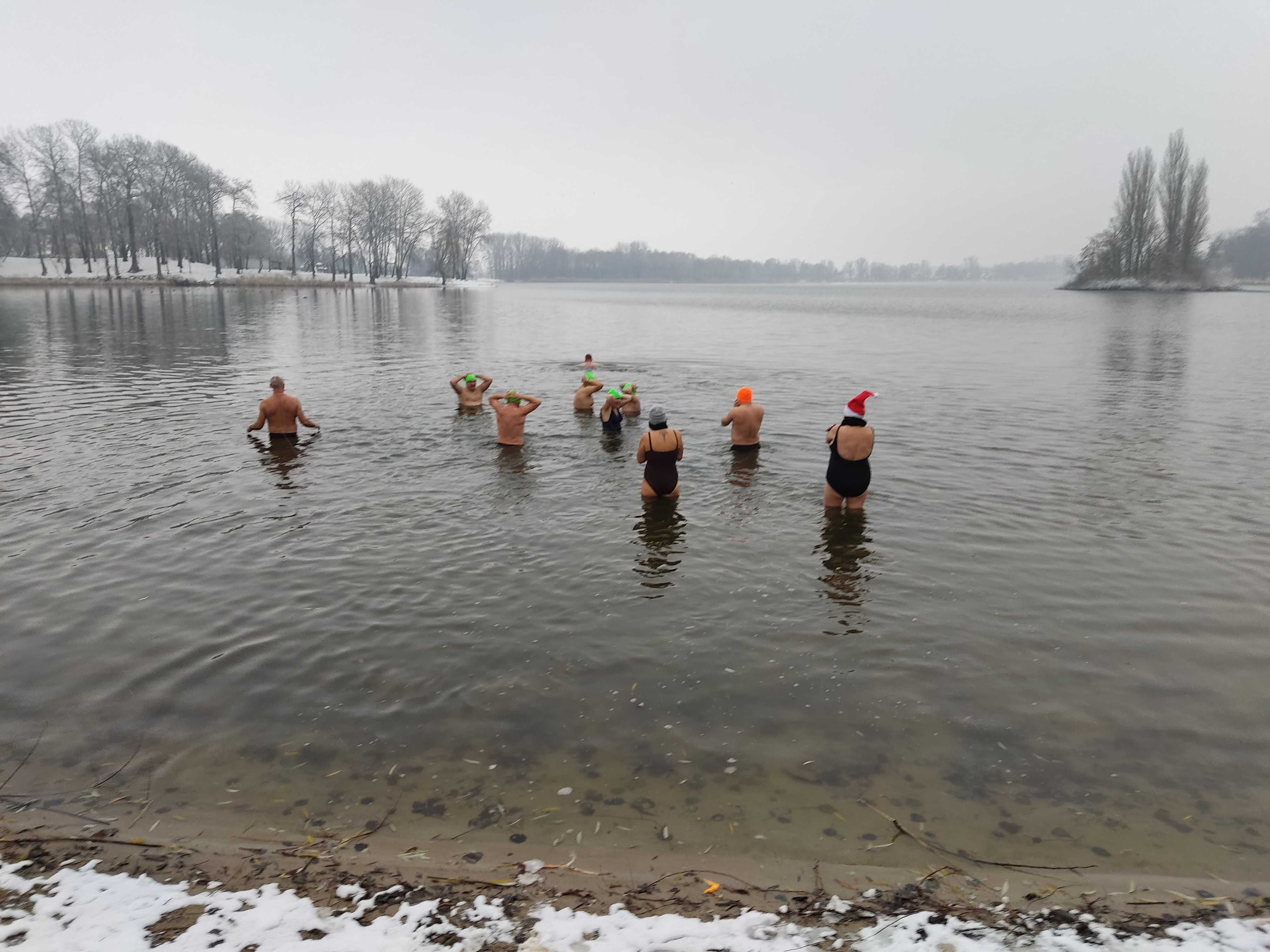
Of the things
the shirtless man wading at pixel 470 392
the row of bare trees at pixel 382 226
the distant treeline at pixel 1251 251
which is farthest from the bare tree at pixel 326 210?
the distant treeline at pixel 1251 251

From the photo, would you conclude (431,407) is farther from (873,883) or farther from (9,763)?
(873,883)

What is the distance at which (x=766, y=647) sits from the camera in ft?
23.7

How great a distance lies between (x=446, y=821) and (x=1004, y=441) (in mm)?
15067

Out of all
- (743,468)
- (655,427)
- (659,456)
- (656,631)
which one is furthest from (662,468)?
(656,631)

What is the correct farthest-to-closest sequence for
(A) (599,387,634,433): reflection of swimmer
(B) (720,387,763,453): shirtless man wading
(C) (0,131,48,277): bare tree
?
(C) (0,131,48,277): bare tree, (A) (599,387,634,433): reflection of swimmer, (B) (720,387,763,453): shirtless man wading

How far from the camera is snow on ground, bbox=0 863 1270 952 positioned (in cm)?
364

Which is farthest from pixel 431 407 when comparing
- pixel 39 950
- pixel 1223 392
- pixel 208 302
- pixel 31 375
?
pixel 208 302

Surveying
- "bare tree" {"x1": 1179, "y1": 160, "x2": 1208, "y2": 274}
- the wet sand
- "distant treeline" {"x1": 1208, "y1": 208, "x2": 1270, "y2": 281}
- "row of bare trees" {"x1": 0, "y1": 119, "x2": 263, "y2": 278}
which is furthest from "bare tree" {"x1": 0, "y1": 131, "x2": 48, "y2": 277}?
"distant treeline" {"x1": 1208, "y1": 208, "x2": 1270, "y2": 281}

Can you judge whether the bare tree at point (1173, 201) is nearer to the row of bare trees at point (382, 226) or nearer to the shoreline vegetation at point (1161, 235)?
the shoreline vegetation at point (1161, 235)

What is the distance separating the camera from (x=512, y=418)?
584 inches

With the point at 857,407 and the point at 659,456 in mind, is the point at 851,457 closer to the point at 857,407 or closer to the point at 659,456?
the point at 857,407

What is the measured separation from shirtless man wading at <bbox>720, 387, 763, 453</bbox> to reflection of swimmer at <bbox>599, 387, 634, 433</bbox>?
2697 mm

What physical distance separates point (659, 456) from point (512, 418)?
4558 millimetres

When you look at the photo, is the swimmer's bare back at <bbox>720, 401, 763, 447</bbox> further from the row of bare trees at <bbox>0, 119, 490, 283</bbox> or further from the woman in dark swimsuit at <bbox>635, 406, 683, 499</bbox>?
the row of bare trees at <bbox>0, 119, 490, 283</bbox>
